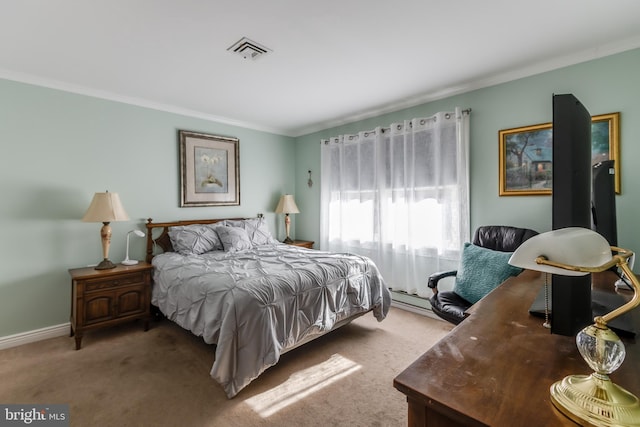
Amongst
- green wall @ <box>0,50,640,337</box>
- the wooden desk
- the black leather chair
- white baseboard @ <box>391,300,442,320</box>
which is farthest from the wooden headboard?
the wooden desk

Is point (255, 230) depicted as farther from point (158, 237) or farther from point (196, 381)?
point (196, 381)

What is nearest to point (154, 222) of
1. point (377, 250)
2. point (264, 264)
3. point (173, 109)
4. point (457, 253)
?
point (173, 109)

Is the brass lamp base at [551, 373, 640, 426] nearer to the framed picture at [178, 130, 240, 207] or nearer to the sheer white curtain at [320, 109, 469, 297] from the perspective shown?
the sheer white curtain at [320, 109, 469, 297]

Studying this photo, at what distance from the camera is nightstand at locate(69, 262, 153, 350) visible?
2.68 m

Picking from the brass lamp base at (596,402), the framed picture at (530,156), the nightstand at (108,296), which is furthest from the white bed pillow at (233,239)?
the brass lamp base at (596,402)

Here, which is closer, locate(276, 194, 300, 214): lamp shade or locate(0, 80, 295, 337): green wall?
locate(0, 80, 295, 337): green wall

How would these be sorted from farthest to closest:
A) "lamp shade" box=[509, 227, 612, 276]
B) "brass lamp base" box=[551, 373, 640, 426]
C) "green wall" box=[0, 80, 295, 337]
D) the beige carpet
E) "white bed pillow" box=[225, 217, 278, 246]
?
"white bed pillow" box=[225, 217, 278, 246], "green wall" box=[0, 80, 295, 337], the beige carpet, "lamp shade" box=[509, 227, 612, 276], "brass lamp base" box=[551, 373, 640, 426]

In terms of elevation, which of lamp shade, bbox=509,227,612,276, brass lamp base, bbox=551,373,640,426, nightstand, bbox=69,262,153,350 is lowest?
nightstand, bbox=69,262,153,350

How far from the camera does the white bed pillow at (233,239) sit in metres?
3.66

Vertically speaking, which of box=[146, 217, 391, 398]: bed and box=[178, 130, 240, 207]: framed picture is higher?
box=[178, 130, 240, 207]: framed picture

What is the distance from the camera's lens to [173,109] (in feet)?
12.3

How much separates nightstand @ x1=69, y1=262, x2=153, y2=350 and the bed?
143 millimetres

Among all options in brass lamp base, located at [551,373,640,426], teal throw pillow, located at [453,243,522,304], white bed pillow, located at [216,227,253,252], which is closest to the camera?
brass lamp base, located at [551,373,640,426]

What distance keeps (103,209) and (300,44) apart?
246 cm
